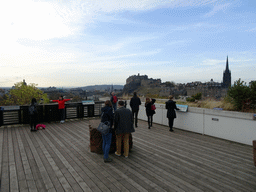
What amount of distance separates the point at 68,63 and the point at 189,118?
102ft

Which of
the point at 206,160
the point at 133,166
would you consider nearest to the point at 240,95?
the point at 206,160

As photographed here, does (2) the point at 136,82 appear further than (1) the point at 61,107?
Yes

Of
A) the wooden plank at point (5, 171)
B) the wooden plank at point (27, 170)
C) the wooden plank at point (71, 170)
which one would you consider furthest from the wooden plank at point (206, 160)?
the wooden plank at point (5, 171)

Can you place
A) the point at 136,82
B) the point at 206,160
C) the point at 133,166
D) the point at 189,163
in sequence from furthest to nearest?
the point at 136,82
the point at 206,160
the point at 189,163
the point at 133,166

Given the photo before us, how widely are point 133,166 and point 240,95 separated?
5900 mm

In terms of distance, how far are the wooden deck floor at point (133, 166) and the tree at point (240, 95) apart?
196cm

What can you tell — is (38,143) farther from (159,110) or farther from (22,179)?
(159,110)

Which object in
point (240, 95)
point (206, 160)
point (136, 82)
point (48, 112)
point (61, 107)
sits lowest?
point (206, 160)

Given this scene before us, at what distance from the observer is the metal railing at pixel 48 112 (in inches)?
361

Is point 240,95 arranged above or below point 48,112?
above

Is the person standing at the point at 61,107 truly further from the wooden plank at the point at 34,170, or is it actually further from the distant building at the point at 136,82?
the distant building at the point at 136,82

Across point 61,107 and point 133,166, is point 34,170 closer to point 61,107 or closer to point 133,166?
point 133,166

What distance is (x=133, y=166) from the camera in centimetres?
455

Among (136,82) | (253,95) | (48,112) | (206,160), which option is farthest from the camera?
(136,82)
